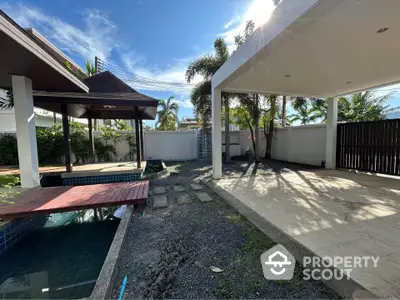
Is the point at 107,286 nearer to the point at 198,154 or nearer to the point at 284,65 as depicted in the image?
the point at 284,65

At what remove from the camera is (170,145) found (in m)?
10.7

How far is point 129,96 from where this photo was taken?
5984mm

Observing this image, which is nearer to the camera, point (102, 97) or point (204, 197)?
point (204, 197)

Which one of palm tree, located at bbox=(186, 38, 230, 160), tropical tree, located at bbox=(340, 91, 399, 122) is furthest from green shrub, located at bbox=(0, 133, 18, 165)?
tropical tree, located at bbox=(340, 91, 399, 122)

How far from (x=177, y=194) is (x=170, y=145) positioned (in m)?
6.32

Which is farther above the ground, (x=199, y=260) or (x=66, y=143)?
(x=66, y=143)

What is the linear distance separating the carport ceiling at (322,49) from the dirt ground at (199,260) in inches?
124

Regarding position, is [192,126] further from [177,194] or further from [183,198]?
[183,198]

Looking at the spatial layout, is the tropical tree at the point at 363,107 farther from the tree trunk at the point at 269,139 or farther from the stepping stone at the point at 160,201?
the stepping stone at the point at 160,201

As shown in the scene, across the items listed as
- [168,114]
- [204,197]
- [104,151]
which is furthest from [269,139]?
[168,114]

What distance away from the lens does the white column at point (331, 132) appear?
23.8 feet

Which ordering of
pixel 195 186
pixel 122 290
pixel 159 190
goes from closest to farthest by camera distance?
1. pixel 122 290
2. pixel 159 190
3. pixel 195 186

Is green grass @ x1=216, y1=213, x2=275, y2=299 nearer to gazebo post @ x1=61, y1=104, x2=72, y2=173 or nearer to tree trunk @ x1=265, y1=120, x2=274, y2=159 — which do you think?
gazebo post @ x1=61, y1=104, x2=72, y2=173

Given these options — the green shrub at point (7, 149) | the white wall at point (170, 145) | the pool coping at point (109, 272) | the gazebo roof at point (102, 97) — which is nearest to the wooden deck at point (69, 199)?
the pool coping at point (109, 272)
